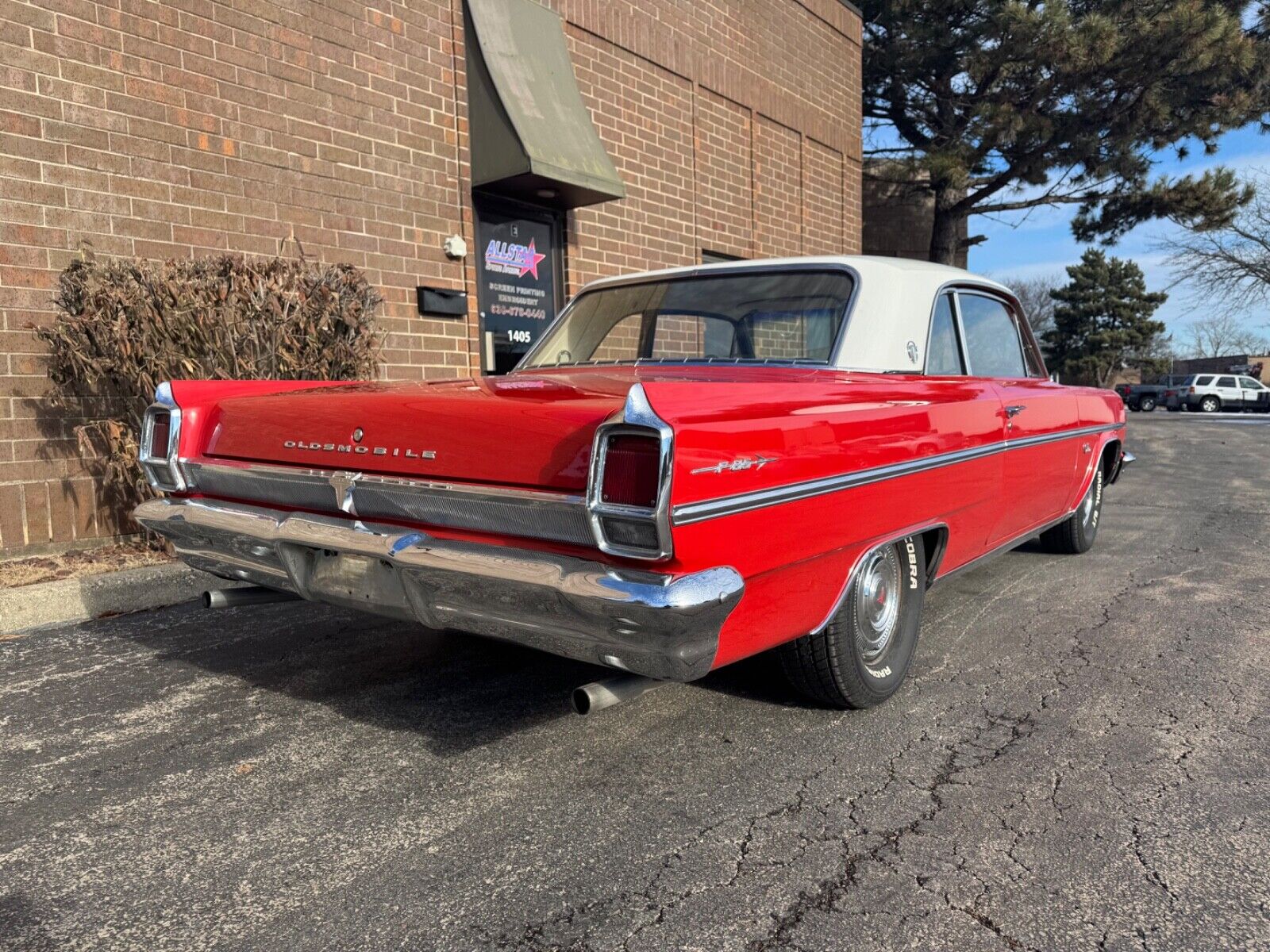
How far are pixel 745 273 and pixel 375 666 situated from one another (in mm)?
2218

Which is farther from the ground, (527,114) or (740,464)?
(527,114)

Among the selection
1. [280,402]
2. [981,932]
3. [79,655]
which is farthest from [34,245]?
[981,932]

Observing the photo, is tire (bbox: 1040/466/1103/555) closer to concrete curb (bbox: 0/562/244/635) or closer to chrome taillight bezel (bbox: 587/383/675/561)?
chrome taillight bezel (bbox: 587/383/675/561)

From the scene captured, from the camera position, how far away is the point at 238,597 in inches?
133

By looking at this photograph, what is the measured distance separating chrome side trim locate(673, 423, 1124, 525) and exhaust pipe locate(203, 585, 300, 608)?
6.40 ft

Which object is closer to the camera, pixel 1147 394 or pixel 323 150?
pixel 323 150

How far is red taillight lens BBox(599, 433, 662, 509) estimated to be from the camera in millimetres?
2064

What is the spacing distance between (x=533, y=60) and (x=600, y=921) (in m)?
7.86

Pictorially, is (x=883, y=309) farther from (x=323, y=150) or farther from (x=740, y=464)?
(x=323, y=150)

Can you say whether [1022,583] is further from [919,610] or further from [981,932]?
[981,932]

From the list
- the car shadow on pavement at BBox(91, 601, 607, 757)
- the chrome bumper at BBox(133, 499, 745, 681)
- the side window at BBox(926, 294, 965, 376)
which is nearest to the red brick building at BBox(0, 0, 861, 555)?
the car shadow on pavement at BBox(91, 601, 607, 757)

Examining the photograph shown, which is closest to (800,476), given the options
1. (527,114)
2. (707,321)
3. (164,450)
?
(707,321)

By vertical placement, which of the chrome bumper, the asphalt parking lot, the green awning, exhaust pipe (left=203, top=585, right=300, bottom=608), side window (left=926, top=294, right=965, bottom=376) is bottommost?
the asphalt parking lot

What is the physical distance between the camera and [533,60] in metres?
8.09
